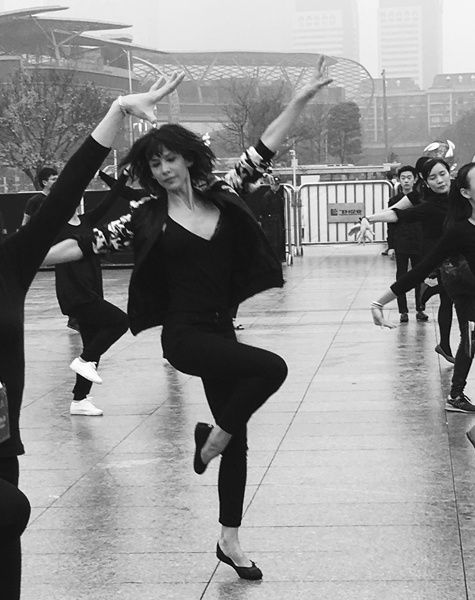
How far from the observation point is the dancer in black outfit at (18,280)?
319 cm

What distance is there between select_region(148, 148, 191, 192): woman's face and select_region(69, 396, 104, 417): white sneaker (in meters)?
3.84

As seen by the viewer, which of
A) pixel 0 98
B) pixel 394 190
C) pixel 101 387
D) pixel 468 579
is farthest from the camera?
pixel 0 98

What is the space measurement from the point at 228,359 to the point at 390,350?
654 centimetres

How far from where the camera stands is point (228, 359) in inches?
177

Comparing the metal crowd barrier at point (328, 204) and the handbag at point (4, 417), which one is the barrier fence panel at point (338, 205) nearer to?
the metal crowd barrier at point (328, 204)

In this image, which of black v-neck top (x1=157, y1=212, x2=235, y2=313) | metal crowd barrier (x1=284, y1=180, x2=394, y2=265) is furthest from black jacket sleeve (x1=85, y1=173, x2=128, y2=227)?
metal crowd barrier (x1=284, y1=180, x2=394, y2=265)

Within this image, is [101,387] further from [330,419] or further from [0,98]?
[0,98]

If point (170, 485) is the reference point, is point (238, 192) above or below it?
above

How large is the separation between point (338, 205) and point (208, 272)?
22.0 metres

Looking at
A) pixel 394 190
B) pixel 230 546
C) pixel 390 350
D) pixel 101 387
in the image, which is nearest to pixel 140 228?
pixel 230 546

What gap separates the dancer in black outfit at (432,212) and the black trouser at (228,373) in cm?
362

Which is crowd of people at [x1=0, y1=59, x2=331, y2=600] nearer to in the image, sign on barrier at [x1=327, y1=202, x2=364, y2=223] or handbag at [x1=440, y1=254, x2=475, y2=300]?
handbag at [x1=440, y1=254, x2=475, y2=300]

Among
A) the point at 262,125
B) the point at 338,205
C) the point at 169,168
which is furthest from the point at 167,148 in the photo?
the point at 262,125

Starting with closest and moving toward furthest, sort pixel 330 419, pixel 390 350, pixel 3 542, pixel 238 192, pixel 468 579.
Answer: pixel 3 542 → pixel 468 579 → pixel 238 192 → pixel 330 419 → pixel 390 350
